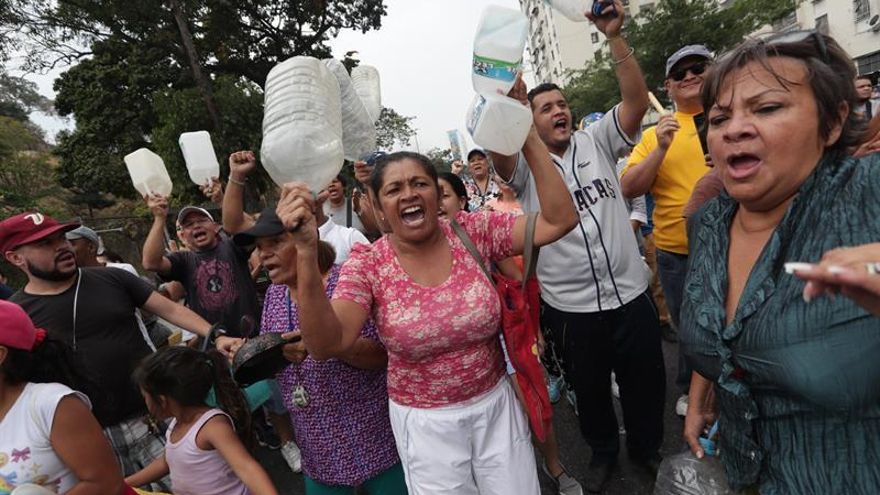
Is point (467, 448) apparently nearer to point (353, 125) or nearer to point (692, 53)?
point (353, 125)

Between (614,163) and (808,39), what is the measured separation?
144 centimetres

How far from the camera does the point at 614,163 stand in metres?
2.55

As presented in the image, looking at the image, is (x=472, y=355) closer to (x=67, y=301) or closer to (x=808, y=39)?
(x=808, y=39)

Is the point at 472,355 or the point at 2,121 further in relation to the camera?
the point at 2,121

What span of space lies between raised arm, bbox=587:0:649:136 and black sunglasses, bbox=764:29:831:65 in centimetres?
92

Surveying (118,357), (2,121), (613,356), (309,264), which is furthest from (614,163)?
(2,121)

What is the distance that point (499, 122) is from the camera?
5.62 feet

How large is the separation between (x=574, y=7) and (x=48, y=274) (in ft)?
10.1

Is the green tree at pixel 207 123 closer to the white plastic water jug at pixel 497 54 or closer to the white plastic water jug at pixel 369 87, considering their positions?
the white plastic water jug at pixel 369 87

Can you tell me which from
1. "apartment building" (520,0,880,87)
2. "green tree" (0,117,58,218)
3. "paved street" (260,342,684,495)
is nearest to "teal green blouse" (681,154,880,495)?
"apartment building" (520,0,880,87)

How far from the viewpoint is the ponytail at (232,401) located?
7.01 ft

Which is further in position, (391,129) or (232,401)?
(391,129)

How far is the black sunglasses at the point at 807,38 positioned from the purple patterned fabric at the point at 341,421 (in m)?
1.69

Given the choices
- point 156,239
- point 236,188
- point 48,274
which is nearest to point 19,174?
point 156,239
